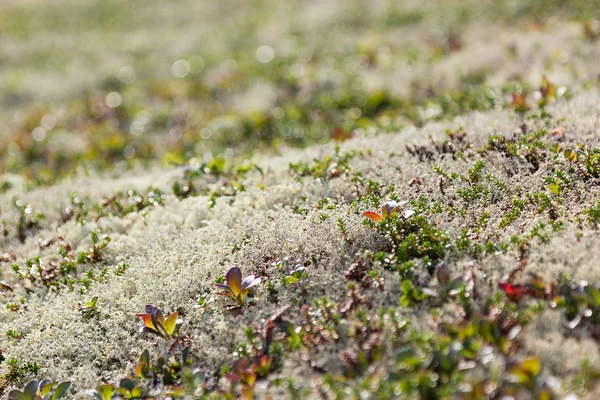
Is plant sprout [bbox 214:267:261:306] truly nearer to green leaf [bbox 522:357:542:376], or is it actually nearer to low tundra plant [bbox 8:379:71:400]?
low tundra plant [bbox 8:379:71:400]

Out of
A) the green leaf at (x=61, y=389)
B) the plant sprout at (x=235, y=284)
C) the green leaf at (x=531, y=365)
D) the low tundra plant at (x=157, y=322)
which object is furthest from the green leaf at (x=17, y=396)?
the green leaf at (x=531, y=365)

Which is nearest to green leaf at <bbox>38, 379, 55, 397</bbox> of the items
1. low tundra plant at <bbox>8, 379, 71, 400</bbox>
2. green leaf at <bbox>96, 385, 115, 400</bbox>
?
low tundra plant at <bbox>8, 379, 71, 400</bbox>

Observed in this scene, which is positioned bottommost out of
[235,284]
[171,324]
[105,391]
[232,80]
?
[232,80]

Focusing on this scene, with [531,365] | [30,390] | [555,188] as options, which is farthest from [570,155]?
[30,390]

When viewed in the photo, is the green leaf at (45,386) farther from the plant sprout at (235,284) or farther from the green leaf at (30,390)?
the plant sprout at (235,284)

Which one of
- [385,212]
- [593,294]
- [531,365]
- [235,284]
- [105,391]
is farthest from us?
[385,212]

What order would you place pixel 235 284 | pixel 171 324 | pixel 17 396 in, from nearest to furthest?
pixel 17 396 → pixel 171 324 → pixel 235 284

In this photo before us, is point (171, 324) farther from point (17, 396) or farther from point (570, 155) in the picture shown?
point (570, 155)
